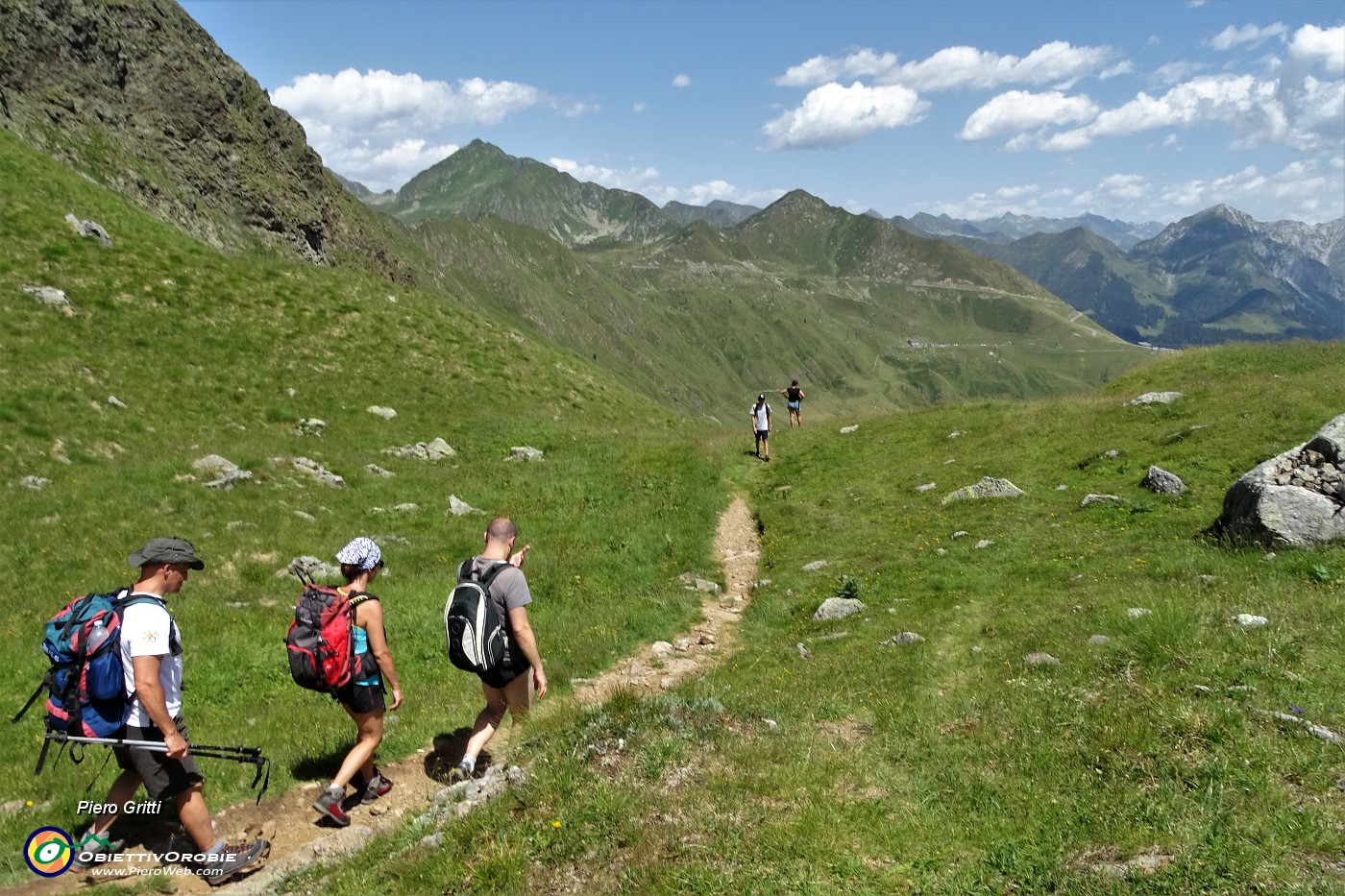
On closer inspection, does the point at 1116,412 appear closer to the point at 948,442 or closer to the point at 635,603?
the point at 948,442

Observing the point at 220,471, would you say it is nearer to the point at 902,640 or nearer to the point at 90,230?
the point at 902,640

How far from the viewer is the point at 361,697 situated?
8.74 metres

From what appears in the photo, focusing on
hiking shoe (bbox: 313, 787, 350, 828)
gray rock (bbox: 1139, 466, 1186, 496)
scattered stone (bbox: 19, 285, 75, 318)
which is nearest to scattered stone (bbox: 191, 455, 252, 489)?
scattered stone (bbox: 19, 285, 75, 318)

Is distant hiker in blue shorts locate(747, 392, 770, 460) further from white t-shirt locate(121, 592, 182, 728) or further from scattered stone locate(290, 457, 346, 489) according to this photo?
white t-shirt locate(121, 592, 182, 728)

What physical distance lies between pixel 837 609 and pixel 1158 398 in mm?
21501

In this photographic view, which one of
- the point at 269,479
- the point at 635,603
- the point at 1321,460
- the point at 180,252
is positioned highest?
the point at 180,252

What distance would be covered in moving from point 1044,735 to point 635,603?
35.3ft

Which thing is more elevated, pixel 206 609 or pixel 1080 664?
pixel 206 609

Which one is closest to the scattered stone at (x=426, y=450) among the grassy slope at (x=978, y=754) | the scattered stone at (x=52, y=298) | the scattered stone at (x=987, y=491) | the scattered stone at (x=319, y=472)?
the scattered stone at (x=319, y=472)

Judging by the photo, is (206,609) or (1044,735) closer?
(1044,735)

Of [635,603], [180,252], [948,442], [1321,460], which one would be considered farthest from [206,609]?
[180,252]

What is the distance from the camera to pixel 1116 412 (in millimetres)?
30141

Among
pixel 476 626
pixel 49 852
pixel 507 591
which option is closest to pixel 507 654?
pixel 476 626

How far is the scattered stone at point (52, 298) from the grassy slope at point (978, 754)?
97.4 ft
